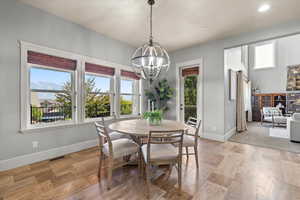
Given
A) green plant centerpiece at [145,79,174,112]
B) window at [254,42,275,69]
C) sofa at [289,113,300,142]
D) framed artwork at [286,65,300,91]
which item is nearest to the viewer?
sofa at [289,113,300,142]

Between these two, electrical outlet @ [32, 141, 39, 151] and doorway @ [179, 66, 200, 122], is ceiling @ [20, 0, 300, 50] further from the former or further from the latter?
electrical outlet @ [32, 141, 39, 151]

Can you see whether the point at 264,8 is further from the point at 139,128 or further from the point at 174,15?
the point at 139,128

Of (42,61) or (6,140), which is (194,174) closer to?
(6,140)

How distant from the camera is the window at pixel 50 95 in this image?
2596 millimetres

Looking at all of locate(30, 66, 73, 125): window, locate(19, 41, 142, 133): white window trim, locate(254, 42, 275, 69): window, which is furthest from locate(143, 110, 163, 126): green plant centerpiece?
locate(254, 42, 275, 69): window

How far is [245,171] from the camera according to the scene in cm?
224

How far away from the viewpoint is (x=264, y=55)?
8.30 metres

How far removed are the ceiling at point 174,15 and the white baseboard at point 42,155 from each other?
8.86 feet

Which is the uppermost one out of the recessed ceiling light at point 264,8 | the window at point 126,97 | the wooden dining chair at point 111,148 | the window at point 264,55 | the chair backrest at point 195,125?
the window at point 264,55

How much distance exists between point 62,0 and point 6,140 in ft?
8.26

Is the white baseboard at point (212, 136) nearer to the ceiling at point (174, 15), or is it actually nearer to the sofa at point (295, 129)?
the sofa at point (295, 129)

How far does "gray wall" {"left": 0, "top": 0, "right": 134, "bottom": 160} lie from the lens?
2.23 meters

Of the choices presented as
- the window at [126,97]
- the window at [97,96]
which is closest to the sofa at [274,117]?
the window at [126,97]

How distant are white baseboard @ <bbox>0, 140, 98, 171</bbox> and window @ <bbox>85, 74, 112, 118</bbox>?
694mm
